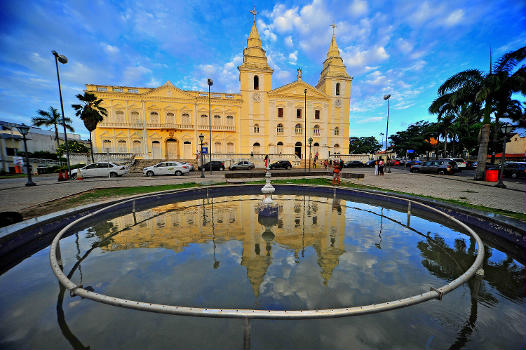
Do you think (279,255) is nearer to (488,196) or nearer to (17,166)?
(488,196)

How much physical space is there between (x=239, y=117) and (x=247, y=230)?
1221 inches

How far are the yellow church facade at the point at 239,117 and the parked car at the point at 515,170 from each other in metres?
21.1

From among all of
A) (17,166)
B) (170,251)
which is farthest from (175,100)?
(170,251)

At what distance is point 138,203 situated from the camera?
8.72 meters

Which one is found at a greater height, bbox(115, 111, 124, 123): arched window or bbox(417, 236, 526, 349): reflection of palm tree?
bbox(115, 111, 124, 123): arched window

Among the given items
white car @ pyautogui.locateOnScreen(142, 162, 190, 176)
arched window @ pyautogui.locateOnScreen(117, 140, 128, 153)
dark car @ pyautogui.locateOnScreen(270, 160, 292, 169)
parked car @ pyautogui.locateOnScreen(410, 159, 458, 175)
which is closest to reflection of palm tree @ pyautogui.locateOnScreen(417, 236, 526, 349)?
parked car @ pyautogui.locateOnScreen(410, 159, 458, 175)

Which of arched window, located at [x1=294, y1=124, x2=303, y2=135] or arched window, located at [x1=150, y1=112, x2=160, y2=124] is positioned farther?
arched window, located at [x1=294, y1=124, x2=303, y2=135]

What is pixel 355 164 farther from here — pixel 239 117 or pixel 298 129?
pixel 239 117

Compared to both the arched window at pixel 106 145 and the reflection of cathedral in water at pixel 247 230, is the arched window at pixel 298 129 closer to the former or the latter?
the reflection of cathedral in water at pixel 247 230

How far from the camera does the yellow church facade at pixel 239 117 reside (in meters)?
30.8

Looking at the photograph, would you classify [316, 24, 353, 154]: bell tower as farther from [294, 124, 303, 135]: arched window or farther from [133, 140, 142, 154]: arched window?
[133, 140, 142, 154]: arched window

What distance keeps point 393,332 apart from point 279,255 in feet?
7.18

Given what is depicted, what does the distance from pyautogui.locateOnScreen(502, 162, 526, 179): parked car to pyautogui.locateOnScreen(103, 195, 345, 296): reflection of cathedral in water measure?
19.7m

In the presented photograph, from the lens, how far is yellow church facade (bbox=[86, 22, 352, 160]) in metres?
30.8
